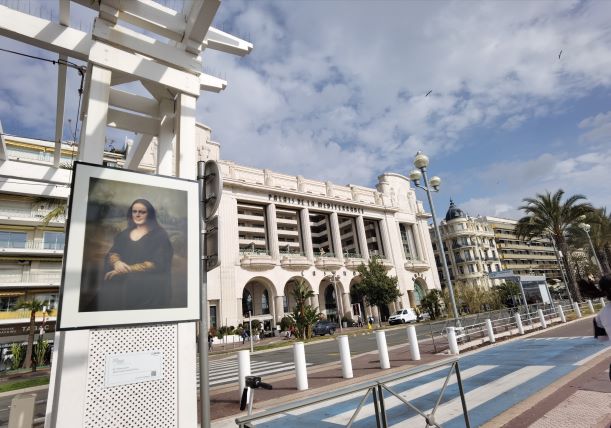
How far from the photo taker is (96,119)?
448 centimetres

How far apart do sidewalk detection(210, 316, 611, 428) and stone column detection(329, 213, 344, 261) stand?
127ft

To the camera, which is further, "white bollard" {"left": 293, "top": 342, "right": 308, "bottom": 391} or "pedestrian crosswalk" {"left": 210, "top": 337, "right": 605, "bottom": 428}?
"white bollard" {"left": 293, "top": 342, "right": 308, "bottom": 391}

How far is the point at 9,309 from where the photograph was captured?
29.6 m

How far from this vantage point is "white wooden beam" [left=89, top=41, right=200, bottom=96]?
4.68 meters

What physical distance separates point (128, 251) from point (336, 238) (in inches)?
A: 1854

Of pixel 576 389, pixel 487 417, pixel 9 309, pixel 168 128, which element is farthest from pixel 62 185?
pixel 9 309

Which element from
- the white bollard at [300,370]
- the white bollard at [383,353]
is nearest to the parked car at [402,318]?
the white bollard at [383,353]

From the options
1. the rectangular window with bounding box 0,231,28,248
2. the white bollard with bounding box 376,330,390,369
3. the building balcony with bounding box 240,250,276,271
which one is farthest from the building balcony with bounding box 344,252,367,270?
the white bollard with bounding box 376,330,390,369

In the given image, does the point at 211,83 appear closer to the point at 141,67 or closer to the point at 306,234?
the point at 141,67

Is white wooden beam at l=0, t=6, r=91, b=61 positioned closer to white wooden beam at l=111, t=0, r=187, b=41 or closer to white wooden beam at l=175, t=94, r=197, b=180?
white wooden beam at l=111, t=0, r=187, b=41

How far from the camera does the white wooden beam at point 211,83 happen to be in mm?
Answer: 6070

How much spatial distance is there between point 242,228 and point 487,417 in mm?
47475

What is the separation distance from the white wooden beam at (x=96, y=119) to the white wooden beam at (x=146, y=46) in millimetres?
496

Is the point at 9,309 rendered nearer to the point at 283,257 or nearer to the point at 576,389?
the point at 283,257
